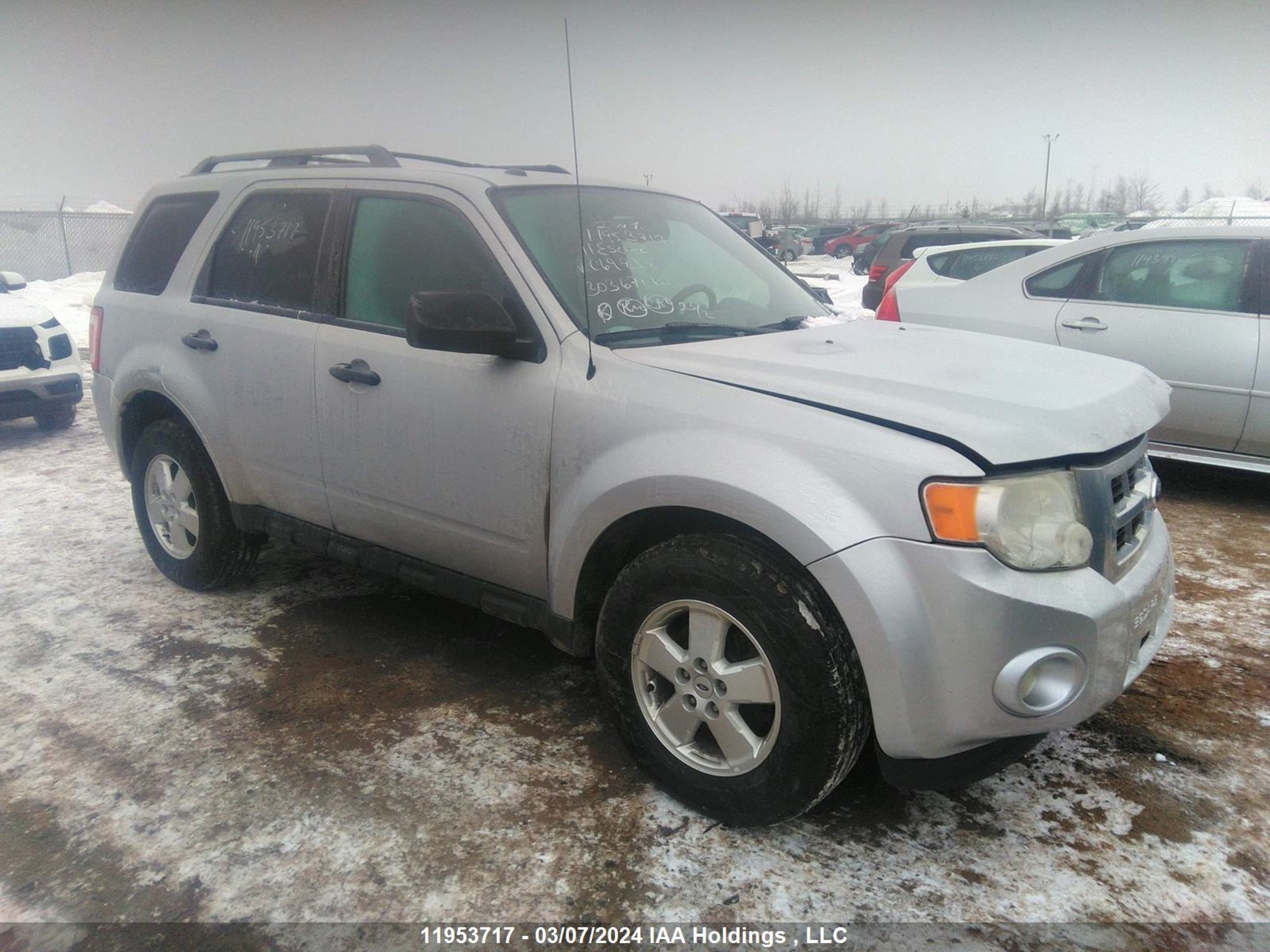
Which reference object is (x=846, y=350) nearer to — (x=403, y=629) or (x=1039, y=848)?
(x=1039, y=848)

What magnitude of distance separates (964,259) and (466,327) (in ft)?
21.3

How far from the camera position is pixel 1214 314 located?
5.18m

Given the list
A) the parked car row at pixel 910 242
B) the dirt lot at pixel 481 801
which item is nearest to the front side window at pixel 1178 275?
the dirt lot at pixel 481 801

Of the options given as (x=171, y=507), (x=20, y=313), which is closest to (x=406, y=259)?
(x=171, y=507)

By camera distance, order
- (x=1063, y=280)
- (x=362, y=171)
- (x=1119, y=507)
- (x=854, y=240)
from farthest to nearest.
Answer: (x=854, y=240), (x=1063, y=280), (x=362, y=171), (x=1119, y=507)

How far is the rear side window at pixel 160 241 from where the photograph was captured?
3941 millimetres

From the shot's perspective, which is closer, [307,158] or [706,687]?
[706,687]

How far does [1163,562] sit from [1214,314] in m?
3.50

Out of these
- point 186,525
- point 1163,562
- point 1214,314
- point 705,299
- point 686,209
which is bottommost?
point 186,525

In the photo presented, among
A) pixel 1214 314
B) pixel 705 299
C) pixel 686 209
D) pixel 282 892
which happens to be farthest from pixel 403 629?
pixel 1214 314

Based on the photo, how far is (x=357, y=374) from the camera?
3.15 meters

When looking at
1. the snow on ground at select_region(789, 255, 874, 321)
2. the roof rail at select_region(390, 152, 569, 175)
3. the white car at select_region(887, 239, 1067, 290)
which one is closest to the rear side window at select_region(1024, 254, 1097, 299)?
the snow on ground at select_region(789, 255, 874, 321)

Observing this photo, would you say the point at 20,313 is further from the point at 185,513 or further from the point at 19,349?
the point at 185,513

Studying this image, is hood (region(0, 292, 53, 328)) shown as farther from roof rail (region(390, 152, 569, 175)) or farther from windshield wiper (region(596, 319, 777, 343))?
windshield wiper (region(596, 319, 777, 343))
